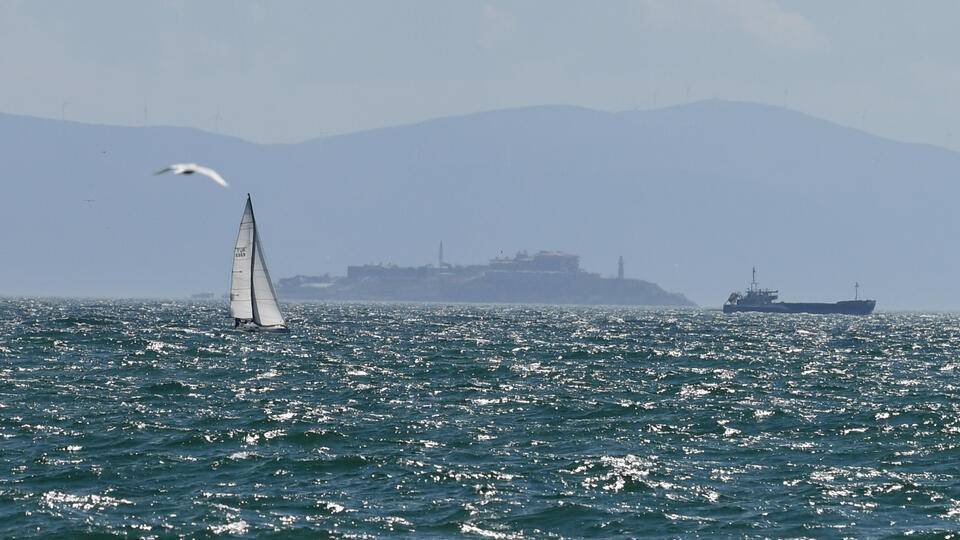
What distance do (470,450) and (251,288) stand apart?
6422 cm

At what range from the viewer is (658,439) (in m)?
41.1

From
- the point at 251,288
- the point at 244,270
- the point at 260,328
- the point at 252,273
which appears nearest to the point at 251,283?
the point at 251,288

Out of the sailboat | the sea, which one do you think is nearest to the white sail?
the sailboat

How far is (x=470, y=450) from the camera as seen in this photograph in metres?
38.2

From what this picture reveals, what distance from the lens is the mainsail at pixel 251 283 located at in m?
98.4

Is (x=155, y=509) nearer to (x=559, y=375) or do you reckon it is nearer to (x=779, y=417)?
(x=779, y=417)

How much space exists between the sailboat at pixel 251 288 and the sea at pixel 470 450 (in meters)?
28.3

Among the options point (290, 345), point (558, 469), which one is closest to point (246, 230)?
point (290, 345)

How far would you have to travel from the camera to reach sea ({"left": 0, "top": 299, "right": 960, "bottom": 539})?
29.2 metres

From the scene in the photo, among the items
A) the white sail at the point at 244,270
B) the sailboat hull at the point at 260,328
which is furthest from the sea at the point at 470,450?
the sailboat hull at the point at 260,328

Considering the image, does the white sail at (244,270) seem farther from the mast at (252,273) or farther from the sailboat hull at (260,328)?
the sailboat hull at (260,328)

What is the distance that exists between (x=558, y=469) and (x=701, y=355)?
50.6m

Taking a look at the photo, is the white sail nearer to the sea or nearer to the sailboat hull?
the sailboat hull

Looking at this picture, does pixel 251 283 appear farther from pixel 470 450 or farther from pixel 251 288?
pixel 470 450
